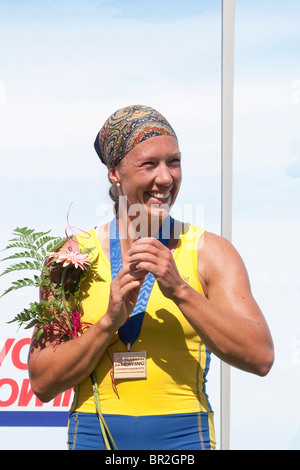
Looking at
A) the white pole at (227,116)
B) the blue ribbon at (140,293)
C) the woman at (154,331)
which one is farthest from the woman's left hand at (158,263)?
the white pole at (227,116)

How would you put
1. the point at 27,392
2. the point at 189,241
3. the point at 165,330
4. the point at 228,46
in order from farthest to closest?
the point at 27,392
the point at 228,46
the point at 189,241
the point at 165,330

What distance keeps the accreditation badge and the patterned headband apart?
666mm

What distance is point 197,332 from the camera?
2027 mm

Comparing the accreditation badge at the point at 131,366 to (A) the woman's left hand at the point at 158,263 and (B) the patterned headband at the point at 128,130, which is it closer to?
(A) the woman's left hand at the point at 158,263

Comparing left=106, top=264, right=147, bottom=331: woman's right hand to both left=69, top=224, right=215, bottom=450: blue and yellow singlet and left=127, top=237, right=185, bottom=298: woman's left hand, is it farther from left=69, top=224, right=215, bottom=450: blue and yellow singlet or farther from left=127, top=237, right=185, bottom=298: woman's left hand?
left=69, top=224, right=215, bottom=450: blue and yellow singlet

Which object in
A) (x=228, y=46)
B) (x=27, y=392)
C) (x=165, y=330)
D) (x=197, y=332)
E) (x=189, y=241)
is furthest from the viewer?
(x=27, y=392)

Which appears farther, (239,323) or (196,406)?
(196,406)

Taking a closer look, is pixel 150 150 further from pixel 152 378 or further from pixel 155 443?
pixel 155 443

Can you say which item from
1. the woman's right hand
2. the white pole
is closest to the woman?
the woman's right hand

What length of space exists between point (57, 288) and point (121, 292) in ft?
1.18

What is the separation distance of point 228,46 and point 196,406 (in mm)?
2060

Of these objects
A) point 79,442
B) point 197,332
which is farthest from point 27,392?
point 197,332

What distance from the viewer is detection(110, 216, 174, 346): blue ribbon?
2.17 m

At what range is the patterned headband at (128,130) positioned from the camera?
7.50 ft
